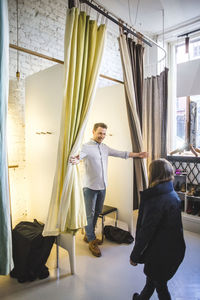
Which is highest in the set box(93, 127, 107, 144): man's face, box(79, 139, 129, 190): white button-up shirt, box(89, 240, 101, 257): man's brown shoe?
box(93, 127, 107, 144): man's face

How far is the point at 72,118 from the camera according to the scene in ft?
6.38

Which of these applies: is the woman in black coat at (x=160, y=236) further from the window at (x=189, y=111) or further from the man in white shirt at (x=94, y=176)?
the window at (x=189, y=111)

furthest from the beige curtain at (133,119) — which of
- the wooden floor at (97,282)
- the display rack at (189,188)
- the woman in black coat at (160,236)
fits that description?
the woman in black coat at (160,236)

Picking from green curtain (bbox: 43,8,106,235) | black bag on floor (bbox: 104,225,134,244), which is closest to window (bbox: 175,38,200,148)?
black bag on floor (bbox: 104,225,134,244)

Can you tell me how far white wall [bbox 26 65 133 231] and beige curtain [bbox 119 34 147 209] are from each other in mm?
130

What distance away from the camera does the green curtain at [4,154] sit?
1409 millimetres

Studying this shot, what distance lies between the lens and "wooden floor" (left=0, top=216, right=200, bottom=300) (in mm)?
1826

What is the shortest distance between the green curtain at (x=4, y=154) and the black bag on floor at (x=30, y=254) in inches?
18.5


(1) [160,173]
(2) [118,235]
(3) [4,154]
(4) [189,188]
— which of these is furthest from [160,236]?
(4) [189,188]

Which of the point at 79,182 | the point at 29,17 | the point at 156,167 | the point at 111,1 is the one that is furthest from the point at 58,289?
the point at 111,1

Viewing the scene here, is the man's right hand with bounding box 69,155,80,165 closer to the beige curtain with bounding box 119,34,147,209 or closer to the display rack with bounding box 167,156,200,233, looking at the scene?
the beige curtain with bounding box 119,34,147,209

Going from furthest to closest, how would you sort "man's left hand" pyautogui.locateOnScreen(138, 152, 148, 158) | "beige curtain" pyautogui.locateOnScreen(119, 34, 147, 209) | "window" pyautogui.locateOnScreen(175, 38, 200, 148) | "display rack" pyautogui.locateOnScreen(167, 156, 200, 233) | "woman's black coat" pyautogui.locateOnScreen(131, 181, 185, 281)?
1. "window" pyautogui.locateOnScreen(175, 38, 200, 148)
2. "display rack" pyautogui.locateOnScreen(167, 156, 200, 233)
3. "man's left hand" pyautogui.locateOnScreen(138, 152, 148, 158)
4. "beige curtain" pyautogui.locateOnScreen(119, 34, 147, 209)
5. "woman's black coat" pyautogui.locateOnScreen(131, 181, 185, 281)

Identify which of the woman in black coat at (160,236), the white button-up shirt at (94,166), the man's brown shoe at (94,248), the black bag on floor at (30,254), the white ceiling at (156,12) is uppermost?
the white ceiling at (156,12)

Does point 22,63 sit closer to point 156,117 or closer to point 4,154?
point 4,154
